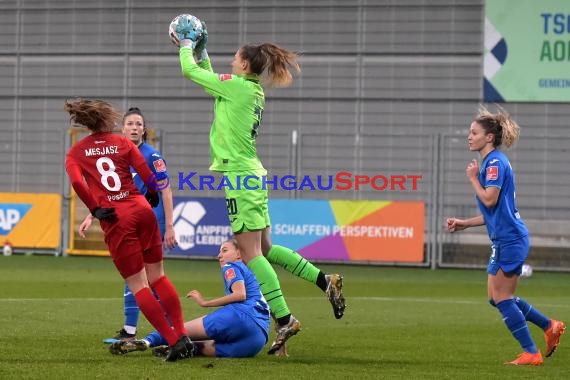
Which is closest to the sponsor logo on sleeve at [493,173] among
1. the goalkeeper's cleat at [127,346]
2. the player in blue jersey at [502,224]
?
the player in blue jersey at [502,224]

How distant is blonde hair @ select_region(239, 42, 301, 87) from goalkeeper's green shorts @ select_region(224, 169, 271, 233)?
715 mm

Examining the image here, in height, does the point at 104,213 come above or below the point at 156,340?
above

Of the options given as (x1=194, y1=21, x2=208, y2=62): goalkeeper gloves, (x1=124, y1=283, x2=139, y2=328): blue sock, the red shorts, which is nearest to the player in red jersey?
the red shorts

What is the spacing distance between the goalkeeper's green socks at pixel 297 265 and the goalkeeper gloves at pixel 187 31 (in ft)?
5.53

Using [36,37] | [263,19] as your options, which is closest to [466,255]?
[263,19]

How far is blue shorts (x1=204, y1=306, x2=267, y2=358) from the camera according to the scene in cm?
917

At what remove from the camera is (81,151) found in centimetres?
890

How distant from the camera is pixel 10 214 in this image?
24016 millimetres

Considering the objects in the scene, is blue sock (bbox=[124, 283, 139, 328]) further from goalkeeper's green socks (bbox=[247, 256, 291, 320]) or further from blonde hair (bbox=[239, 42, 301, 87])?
blonde hair (bbox=[239, 42, 301, 87])

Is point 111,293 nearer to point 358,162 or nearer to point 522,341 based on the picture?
point 522,341

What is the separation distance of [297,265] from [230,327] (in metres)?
0.85

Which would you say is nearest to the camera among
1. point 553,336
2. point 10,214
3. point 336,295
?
point 336,295

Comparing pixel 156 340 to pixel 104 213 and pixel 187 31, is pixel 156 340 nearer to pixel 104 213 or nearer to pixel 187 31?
pixel 104 213

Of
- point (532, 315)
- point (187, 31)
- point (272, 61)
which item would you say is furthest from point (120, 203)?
point (532, 315)
